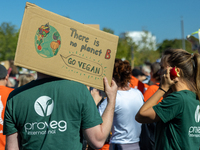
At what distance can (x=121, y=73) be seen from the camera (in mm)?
3494

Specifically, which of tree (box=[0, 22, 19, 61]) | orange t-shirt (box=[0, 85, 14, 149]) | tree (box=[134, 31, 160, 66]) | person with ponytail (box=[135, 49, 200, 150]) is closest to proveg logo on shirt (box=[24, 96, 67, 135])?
person with ponytail (box=[135, 49, 200, 150])

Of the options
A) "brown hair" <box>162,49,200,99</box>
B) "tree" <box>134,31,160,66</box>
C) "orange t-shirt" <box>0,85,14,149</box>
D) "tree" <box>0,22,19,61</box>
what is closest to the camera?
"brown hair" <box>162,49,200,99</box>

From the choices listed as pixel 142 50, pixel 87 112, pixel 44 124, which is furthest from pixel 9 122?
pixel 142 50

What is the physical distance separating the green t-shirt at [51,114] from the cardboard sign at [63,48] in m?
0.13

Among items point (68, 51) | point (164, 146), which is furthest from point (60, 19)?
point (164, 146)

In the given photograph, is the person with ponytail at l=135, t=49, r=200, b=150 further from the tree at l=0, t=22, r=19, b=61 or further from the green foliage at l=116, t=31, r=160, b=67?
the green foliage at l=116, t=31, r=160, b=67

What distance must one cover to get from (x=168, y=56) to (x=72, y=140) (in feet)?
4.29

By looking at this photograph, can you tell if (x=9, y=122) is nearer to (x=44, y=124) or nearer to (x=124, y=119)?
(x=44, y=124)

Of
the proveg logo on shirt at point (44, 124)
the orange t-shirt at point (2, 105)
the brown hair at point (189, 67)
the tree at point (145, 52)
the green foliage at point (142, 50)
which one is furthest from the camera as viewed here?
the tree at point (145, 52)

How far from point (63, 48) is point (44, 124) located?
583 mm

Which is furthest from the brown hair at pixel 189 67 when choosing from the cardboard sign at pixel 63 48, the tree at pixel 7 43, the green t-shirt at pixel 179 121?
→ the tree at pixel 7 43

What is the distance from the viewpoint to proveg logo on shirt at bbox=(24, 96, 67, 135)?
165cm

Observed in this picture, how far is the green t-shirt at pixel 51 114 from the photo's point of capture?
1654 millimetres

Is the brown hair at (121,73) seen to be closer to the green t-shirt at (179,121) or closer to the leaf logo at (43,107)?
the green t-shirt at (179,121)
